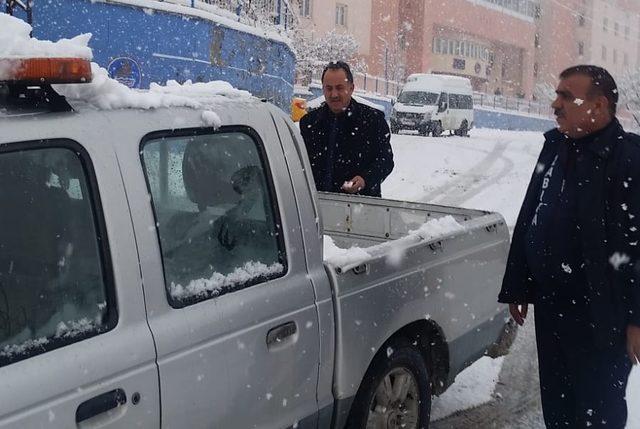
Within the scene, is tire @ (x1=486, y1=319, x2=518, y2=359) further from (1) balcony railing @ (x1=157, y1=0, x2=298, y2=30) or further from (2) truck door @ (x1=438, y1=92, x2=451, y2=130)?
(2) truck door @ (x1=438, y1=92, x2=451, y2=130)

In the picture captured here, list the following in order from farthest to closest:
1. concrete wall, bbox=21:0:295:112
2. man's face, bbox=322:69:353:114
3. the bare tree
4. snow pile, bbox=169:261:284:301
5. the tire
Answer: the bare tree → concrete wall, bbox=21:0:295:112 → man's face, bbox=322:69:353:114 → the tire → snow pile, bbox=169:261:284:301

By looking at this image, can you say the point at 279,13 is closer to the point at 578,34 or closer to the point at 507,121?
the point at 507,121

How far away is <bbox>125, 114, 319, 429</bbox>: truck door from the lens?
2.34 meters

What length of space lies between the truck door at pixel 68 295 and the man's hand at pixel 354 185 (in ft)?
9.75

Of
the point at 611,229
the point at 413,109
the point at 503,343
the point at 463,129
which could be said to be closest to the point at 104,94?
the point at 611,229

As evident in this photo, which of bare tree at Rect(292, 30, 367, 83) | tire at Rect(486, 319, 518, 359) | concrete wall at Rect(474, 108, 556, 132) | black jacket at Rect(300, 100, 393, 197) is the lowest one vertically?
tire at Rect(486, 319, 518, 359)

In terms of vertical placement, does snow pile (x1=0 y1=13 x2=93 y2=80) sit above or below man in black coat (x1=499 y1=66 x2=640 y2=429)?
above

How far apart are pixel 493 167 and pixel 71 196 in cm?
1745

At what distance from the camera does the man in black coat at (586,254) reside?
3.06 meters

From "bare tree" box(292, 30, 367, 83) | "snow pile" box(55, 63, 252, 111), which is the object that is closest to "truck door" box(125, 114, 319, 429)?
"snow pile" box(55, 63, 252, 111)

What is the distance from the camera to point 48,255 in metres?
2.12

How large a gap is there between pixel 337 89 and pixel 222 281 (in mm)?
2937

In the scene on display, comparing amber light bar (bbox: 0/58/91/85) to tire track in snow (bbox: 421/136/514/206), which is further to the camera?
tire track in snow (bbox: 421/136/514/206)

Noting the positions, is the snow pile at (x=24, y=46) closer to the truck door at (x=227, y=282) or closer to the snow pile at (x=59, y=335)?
the truck door at (x=227, y=282)
